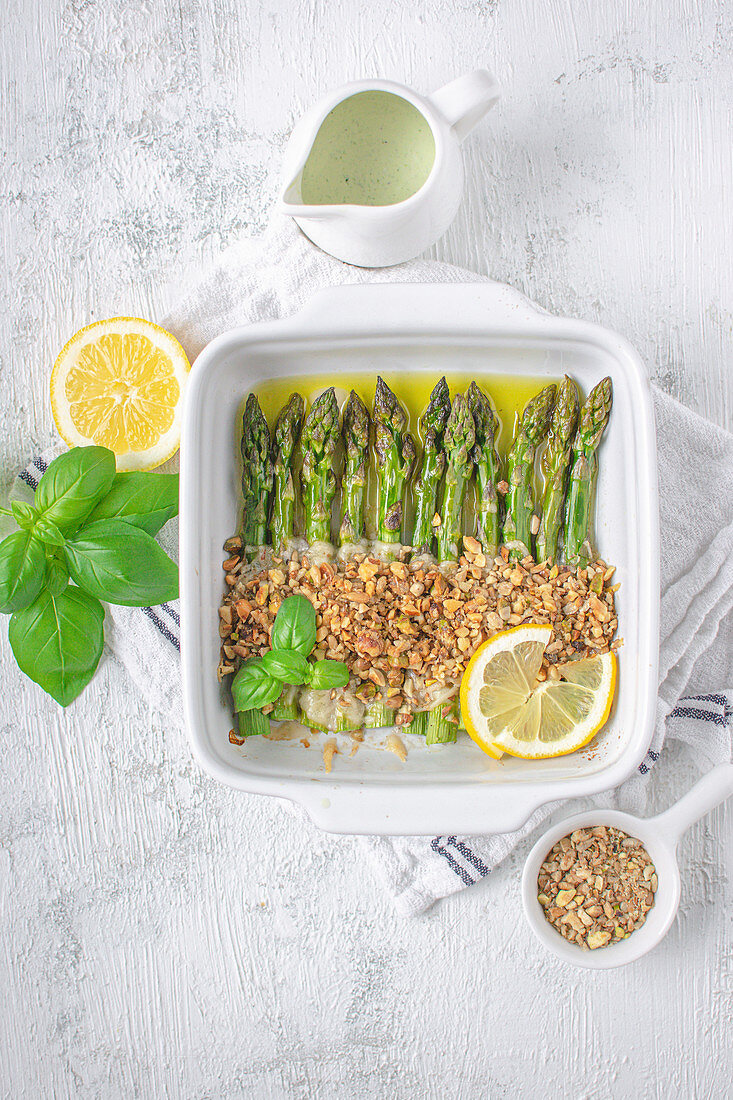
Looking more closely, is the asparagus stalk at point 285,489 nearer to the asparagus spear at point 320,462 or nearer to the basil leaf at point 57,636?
the asparagus spear at point 320,462

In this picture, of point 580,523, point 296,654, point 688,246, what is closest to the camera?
point 296,654

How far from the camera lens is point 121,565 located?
196 cm

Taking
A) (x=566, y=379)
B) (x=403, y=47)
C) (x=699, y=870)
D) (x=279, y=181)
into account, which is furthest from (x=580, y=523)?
(x=403, y=47)

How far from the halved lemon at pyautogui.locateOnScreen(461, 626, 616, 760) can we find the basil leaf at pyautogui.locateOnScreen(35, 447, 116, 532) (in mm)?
1099

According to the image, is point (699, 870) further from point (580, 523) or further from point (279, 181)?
point (279, 181)

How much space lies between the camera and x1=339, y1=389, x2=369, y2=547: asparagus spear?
2.11 m

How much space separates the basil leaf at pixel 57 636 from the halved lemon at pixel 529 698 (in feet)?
3.53

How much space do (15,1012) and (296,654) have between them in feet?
5.12

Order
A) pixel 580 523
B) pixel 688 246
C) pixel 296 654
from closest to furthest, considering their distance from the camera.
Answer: pixel 296 654
pixel 580 523
pixel 688 246

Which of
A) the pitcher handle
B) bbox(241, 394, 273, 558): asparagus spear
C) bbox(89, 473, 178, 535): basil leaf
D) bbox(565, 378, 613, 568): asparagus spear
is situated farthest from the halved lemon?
the pitcher handle

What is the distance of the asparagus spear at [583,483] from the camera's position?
2016 mm

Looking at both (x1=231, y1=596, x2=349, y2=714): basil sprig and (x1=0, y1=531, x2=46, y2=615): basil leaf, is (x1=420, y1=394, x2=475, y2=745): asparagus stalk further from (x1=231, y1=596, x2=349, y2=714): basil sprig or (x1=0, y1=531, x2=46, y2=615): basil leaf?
(x1=0, y1=531, x2=46, y2=615): basil leaf

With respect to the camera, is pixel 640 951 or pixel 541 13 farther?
pixel 541 13

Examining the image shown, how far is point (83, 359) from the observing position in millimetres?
2100
